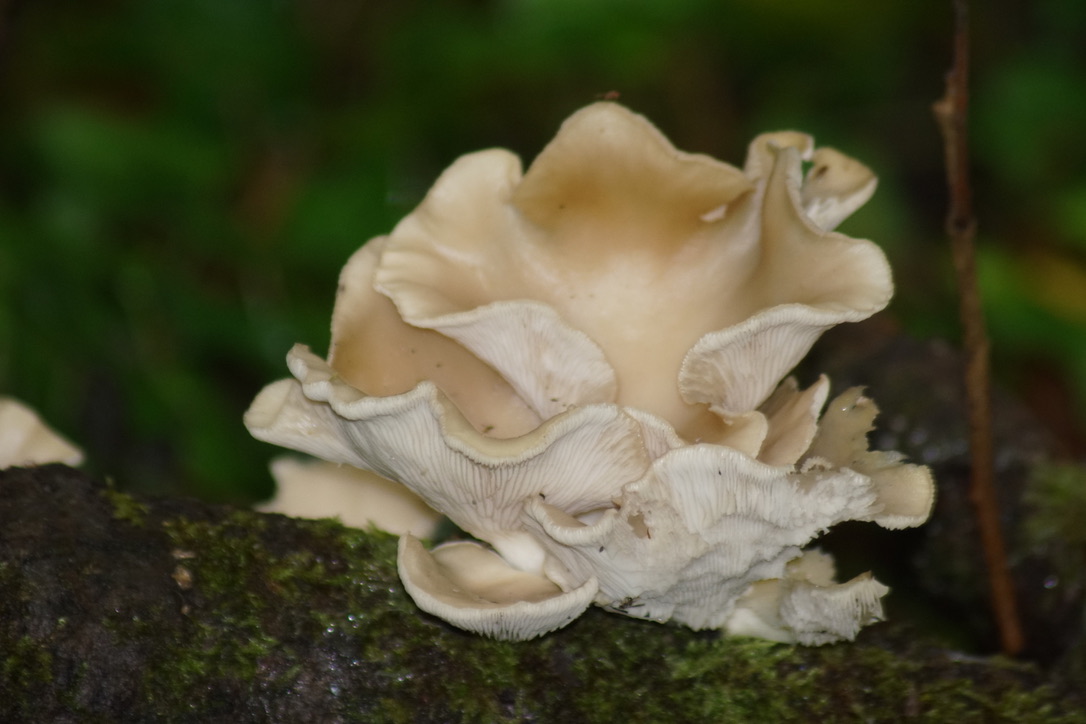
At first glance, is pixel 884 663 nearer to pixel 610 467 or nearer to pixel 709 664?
pixel 709 664

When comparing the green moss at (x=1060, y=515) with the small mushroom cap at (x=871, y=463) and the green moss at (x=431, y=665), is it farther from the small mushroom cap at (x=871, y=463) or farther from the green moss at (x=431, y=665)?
the small mushroom cap at (x=871, y=463)

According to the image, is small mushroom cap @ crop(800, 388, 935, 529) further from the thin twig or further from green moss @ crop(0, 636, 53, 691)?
green moss @ crop(0, 636, 53, 691)

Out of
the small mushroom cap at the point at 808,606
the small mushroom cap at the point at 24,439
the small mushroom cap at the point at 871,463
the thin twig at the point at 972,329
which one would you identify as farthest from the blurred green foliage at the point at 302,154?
the small mushroom cap at the point at 871,463

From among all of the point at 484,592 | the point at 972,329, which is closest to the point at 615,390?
the point at 484,592

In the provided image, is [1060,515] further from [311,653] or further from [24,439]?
[24,439]

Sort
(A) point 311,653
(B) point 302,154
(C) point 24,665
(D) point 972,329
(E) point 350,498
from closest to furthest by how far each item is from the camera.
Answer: (C) point 24,665
(A) point 311,653
(D) point 972,329
(E) point 350,498
(B) point 302,154
